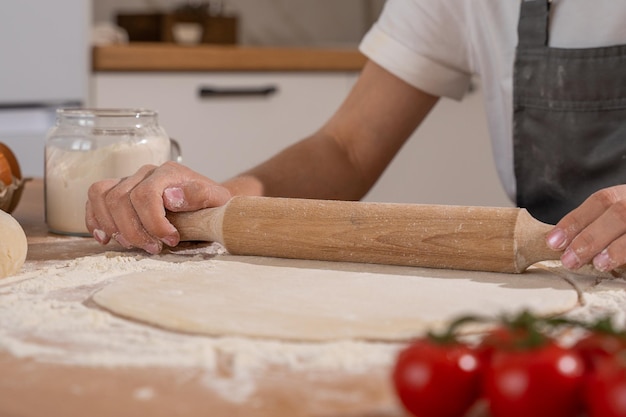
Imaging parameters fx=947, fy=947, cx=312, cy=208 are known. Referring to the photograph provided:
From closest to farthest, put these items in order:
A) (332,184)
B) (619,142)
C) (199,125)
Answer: (619,142), (332,184), (199,125)

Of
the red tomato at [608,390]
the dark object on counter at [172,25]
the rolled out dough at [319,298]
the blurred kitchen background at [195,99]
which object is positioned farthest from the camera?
the dark object on counter at [172,25]

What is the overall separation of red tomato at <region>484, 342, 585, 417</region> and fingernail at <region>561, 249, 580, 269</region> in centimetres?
43

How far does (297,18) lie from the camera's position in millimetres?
3434

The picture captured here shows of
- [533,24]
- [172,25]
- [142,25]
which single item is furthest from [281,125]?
[533,24]

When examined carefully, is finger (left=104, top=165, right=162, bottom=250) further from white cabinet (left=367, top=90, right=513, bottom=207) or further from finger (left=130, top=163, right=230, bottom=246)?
white cabinet (left=367, top=90, right=513, bottom=207)

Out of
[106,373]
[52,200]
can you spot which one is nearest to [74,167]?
[52,200]

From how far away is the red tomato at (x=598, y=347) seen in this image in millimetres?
529

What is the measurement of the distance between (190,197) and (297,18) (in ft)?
7.91

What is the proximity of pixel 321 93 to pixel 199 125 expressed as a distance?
0.38m

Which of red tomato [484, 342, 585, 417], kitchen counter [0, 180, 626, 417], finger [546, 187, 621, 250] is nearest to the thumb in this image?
kitchen counter [0, 180, 626, 417]

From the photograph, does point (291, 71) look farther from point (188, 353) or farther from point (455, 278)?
point (188, 353)

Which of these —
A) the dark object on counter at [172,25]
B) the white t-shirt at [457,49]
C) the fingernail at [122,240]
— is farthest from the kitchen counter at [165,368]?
the dark object on counter at [172,25]

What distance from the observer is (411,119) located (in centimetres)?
163

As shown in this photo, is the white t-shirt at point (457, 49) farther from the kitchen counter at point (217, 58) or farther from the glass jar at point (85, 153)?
the kitchen counter at point (217, 58)
